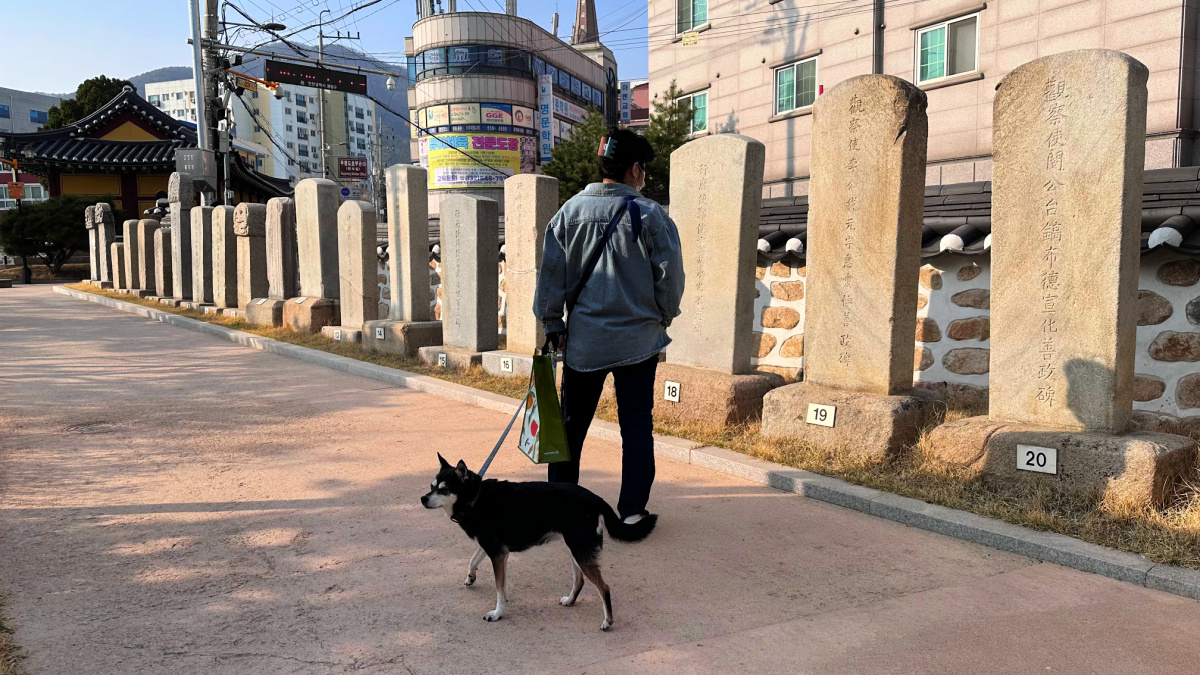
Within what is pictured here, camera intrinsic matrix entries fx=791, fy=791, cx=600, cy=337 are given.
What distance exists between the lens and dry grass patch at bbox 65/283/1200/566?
3.23 meters

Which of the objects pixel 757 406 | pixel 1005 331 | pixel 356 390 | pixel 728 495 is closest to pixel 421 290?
pixel 356 390

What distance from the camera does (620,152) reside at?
347 centimetres

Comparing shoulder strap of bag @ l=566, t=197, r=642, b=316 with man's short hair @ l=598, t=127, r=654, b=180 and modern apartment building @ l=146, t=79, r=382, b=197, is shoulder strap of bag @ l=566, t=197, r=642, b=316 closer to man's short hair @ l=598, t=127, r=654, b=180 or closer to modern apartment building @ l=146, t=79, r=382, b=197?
man's short hair @ l=598, t=127, r=654, b=180

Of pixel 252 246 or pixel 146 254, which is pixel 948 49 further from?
pixel 146 254

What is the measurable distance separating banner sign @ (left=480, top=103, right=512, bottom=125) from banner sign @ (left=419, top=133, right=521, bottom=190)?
0.64 meters

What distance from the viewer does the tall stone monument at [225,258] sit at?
14328 millimetres

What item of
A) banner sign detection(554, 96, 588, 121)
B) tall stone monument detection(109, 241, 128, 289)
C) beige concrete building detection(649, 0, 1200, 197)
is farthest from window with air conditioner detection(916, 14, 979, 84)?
banner sign detection(554, 96, 588, 121)

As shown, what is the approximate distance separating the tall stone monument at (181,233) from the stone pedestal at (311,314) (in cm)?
693

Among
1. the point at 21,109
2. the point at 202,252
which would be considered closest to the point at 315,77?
the point at 202,252

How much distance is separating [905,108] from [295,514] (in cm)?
393

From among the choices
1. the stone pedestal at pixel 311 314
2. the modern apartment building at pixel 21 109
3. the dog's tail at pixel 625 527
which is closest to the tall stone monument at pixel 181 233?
the stone pedestal at pixel 311 314

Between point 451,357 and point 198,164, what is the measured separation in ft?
39.3

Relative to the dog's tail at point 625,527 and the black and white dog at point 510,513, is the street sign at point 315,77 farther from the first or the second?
A: the black and white dog at point 510,513

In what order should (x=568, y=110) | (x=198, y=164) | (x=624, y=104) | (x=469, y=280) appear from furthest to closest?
(x=624, y=104)
(x=568, y=110)
(x=198, y=164)
(x=469, y=280)
